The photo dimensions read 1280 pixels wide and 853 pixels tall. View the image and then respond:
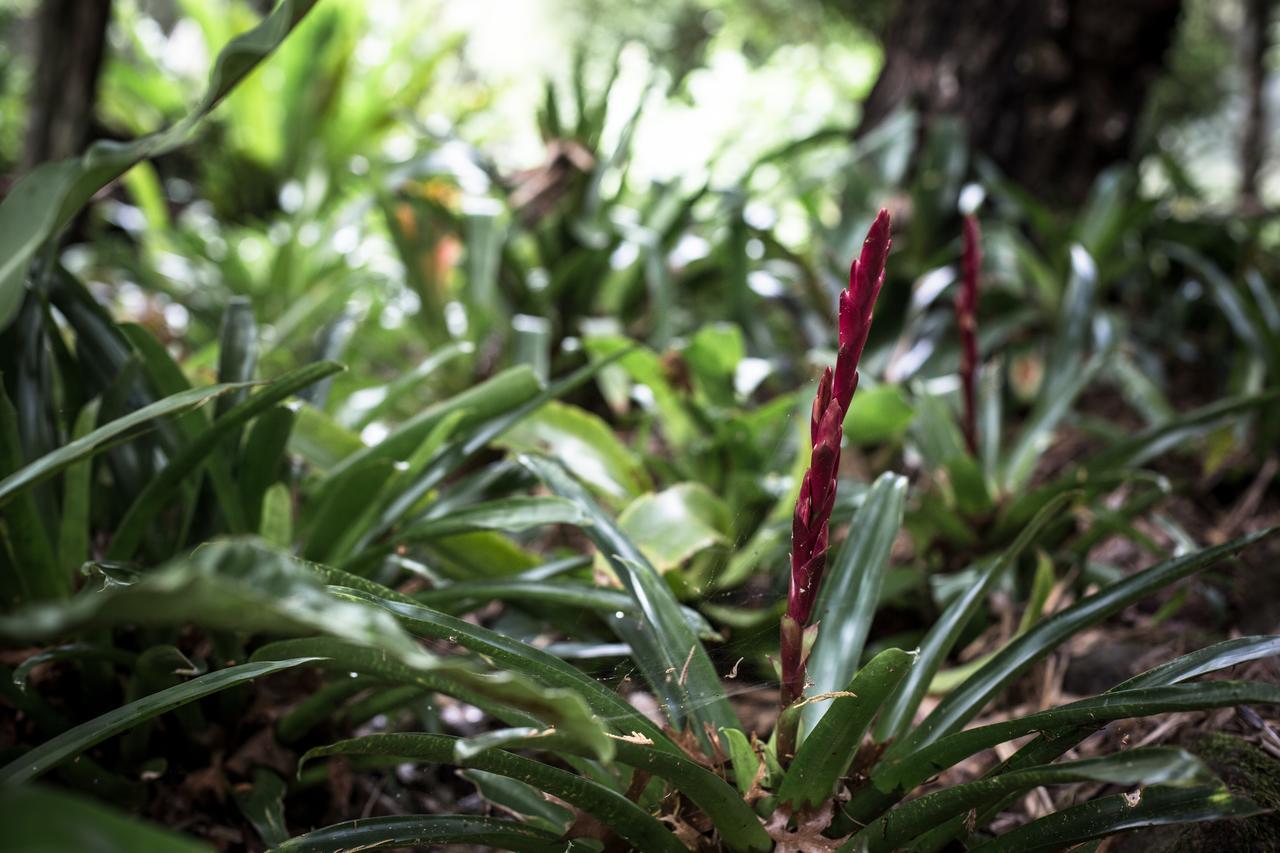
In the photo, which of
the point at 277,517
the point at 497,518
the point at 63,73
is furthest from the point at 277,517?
the point at 63,73

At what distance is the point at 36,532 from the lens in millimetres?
832

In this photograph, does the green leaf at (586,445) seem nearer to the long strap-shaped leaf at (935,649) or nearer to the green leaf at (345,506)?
the green leaf at (345,506)

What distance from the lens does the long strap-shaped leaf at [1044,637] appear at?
762 millimetres

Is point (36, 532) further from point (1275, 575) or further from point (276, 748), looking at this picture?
point (1275, 575)

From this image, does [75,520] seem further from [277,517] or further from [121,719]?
[121,719]

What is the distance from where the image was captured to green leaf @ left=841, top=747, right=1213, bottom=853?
0.50 m

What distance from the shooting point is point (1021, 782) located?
0.60 meters

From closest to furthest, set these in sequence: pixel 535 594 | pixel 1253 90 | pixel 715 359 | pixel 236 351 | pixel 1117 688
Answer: pixel 1117 688 < pixel 535 594 < pixel 236 351 < pixel 715 359 < pixel 1253 90

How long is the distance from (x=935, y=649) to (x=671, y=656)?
0.79 feet

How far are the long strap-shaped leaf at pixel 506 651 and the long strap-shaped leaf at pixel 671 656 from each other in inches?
2.6

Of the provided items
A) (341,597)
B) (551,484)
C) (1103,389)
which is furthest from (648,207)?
(341,597)

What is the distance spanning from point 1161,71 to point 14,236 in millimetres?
2715

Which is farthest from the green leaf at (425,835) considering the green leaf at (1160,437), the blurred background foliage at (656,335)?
the green leaf at (1160,437)

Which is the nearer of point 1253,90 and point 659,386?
point 659,386
